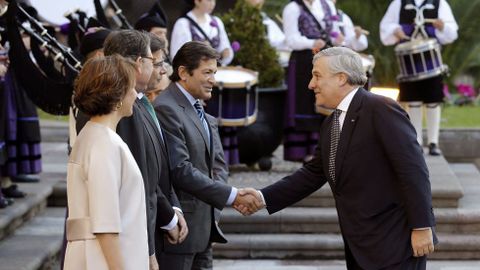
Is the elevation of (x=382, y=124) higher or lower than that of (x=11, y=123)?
higher

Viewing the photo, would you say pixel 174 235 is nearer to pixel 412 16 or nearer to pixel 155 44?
pixel 155 44

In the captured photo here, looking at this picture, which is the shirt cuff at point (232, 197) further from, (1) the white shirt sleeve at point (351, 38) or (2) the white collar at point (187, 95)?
(1) the white shirt sleeve at point (351, 38)

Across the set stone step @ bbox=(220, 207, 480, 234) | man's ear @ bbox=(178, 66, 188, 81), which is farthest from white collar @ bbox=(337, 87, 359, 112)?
stone step @ bbox=(220, 207, 480, 234)

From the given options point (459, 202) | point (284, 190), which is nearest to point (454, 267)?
point (459, 202)

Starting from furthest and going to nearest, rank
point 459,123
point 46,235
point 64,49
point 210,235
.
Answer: point 459,123 → point 46,235 → point 64,49 → point 210,235

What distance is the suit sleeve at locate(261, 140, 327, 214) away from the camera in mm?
5746

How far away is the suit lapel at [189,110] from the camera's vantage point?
18.7 feet

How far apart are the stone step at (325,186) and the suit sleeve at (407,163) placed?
3.94m

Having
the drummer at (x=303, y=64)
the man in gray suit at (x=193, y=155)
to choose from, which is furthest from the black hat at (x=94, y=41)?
the drummer at (x=303, y=64)

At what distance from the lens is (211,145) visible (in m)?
5.84

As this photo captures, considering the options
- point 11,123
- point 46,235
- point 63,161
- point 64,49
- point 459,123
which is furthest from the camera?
point 459,123

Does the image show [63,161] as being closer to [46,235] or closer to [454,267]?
[46,235]

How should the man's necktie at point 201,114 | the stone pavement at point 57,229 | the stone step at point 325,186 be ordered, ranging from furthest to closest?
the stone step at point 325,186 < the stone pavement at point 57,229 < the man's necktie at point 201,114

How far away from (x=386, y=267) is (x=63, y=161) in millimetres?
6886
